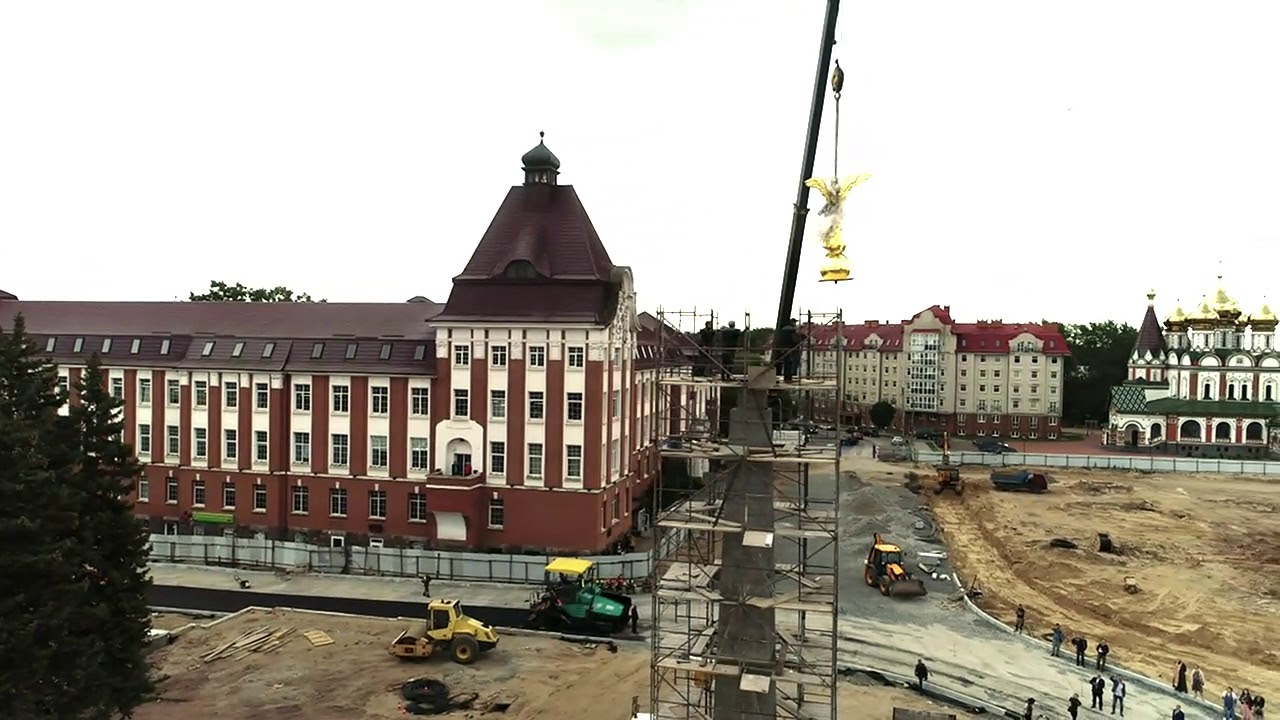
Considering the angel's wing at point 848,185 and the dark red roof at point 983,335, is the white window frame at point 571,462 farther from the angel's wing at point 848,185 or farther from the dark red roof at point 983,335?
the dark red roof at point 983,335

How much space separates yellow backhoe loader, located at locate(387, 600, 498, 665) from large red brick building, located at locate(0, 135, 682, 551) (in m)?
10.1

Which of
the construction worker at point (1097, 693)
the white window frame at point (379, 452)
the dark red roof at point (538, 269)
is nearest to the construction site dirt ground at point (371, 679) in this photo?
the construction worker at point (1097, 693)

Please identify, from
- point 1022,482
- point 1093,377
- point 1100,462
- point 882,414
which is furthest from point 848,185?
point 1093,377

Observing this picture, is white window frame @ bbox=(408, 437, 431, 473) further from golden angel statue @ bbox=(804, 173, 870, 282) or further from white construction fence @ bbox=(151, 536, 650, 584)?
golden angel statue @ bbox=(804, 173, 870, 282)

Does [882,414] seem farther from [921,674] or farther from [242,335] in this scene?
[921,674]

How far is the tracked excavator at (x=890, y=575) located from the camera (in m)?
32.4

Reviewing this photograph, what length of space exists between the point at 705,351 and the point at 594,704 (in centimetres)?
1090

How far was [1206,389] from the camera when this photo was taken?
8012cm

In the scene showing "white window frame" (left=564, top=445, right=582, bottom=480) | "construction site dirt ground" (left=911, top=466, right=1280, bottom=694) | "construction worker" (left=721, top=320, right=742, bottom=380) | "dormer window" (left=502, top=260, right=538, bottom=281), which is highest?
"dormer window" (left=502, top=260, right=538, bottom=281)

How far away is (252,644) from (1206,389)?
85.6 meters

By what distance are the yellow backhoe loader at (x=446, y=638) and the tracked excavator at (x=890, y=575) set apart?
15841 millimetres

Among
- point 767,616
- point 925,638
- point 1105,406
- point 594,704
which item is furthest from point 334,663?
point 1105,406

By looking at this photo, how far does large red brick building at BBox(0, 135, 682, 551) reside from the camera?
1410 inches

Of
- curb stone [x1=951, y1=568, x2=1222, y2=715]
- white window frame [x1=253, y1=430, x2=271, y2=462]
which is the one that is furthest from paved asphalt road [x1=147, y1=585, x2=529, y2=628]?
curb stone [x1=951, y1=568, x2=1222, y2=715]
